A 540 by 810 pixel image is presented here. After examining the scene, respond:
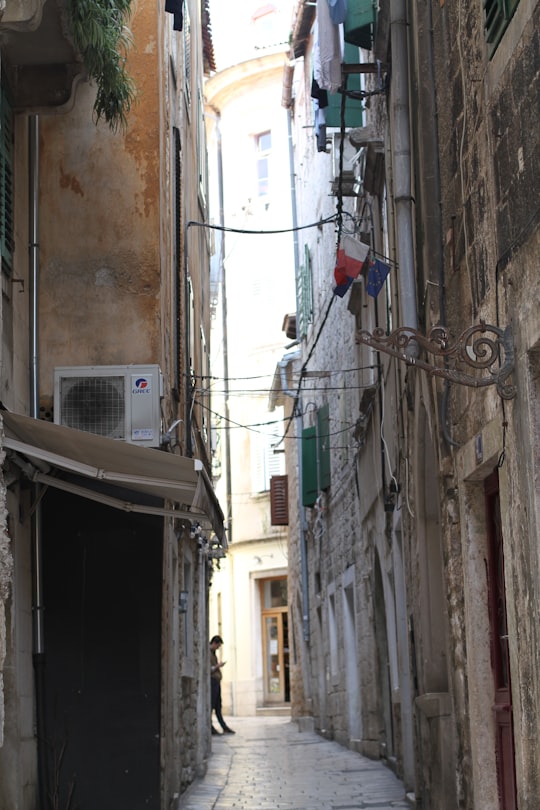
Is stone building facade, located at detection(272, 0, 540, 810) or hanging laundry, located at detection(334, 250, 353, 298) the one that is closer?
stone building facade, located at detection(272, 0, 540, 810)

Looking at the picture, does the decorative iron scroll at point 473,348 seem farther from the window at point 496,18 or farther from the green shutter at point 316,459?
the green shutter at point 316,459

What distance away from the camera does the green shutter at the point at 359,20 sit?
12.0m

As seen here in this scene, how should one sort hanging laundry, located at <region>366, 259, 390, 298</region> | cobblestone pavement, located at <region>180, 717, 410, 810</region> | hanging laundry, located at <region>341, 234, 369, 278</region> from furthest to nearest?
1. hanging laundry, located at <region>341, 234, 369, 278</region>
2. hanging laundry, located at <region>366, 259, 390, 298</region>
3. cobblestone pavement, located at <region>180, 717, 410, 810</region>

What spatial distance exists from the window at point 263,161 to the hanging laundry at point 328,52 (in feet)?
76.6

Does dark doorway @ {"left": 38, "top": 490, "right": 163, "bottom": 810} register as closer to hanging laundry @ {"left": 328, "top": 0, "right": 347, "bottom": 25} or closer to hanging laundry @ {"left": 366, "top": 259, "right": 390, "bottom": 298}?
hanging laundry @ {"left": 366, "top": 259, "right": 390, "bottom": 298}

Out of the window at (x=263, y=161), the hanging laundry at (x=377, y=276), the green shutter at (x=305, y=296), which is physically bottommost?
the hanging laundry at (x=377, y=276)

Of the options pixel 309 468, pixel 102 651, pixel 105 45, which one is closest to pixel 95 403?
pixel 102 651

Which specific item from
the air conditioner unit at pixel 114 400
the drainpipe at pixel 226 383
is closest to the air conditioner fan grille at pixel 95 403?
the air conditioner unit at pixel 114 400

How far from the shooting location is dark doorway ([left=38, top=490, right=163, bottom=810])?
9.23m

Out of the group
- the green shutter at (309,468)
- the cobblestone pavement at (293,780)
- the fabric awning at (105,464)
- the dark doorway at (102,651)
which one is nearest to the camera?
the fabric awning at (105,464)

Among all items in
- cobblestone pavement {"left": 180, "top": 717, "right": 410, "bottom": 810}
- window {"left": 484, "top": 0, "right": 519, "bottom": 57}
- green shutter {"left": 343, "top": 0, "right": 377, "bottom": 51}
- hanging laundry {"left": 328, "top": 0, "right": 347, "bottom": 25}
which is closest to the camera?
window {"left": 484, "top": 0, "right": 519, "bottom": 57}

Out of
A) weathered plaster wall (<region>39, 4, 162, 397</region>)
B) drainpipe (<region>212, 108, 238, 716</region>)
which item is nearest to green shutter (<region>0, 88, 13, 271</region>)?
weathered plaster wall (<region>39, 4, 162, 397</region>)

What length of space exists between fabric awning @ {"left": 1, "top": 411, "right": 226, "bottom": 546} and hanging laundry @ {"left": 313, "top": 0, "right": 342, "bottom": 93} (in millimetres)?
4299

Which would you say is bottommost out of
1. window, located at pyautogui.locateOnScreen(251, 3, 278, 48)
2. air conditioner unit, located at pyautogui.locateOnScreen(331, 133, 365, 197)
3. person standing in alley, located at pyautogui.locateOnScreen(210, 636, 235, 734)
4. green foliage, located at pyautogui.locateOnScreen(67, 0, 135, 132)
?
person standing in alley, located at pyautogui.locateOnScreen(210, 636, 235, 734)
